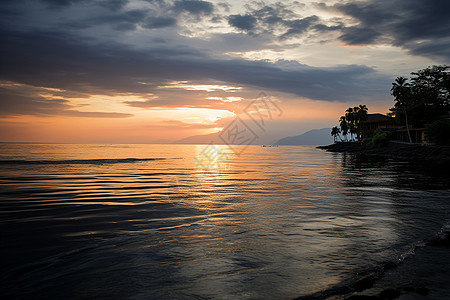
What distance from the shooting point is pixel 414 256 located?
6.21 metres

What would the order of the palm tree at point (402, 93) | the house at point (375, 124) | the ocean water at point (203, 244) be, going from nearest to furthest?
the ocean water at point (203, 244), the palm tree at point (402, 93), the house at point (375, 124)

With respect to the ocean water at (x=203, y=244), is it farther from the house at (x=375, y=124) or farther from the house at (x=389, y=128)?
the house at (x=375, y=124)

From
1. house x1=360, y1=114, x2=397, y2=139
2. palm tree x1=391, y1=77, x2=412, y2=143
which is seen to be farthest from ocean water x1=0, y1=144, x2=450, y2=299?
house x1=360, y1=114, x2=397, y2=139

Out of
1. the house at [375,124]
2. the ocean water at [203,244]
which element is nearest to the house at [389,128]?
the house at [375,124]

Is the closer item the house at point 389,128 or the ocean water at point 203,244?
the ocean water at point 203,244

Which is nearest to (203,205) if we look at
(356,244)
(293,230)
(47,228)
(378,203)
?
(293,230)

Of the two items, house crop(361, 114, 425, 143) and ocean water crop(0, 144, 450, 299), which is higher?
house crop(361, 114, 425, 143)

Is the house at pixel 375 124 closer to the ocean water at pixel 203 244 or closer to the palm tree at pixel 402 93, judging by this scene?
the palm tree at pixel 402 93

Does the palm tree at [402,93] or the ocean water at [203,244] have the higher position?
the palm tree at [402,93]

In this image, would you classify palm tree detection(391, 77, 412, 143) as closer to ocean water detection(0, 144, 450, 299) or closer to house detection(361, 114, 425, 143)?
house detection(361, 114, 425, 143)

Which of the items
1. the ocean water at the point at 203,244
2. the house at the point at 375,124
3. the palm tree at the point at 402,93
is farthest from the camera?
the house at the point at 375,124

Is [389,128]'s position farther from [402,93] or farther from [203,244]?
[203,244]

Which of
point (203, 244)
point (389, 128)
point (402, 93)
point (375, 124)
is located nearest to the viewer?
point (203, 244)

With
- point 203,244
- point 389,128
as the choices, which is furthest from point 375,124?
point 203,244
